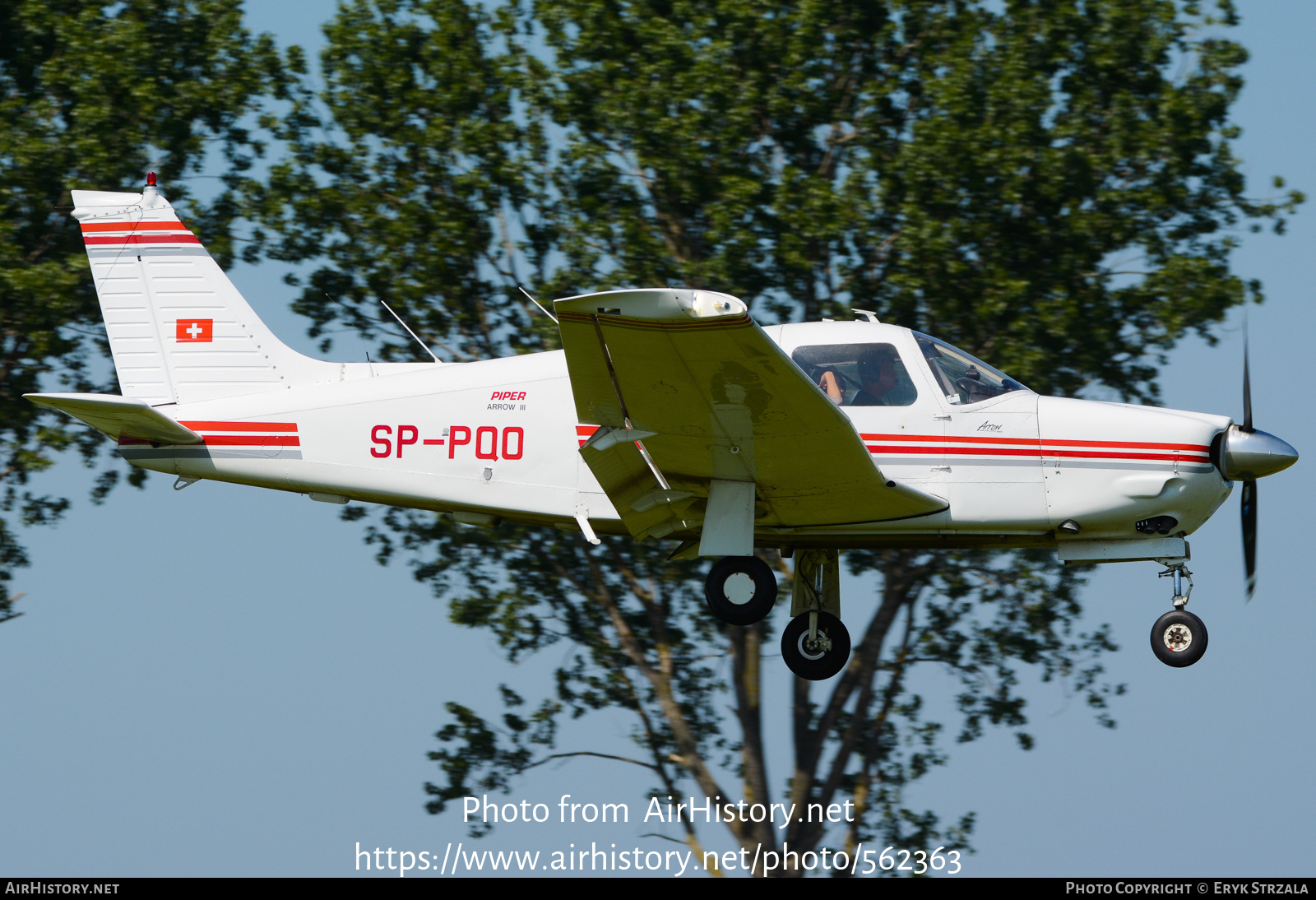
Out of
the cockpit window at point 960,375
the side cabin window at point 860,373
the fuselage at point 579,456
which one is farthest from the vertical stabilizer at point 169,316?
the cockpit window at point 960,375

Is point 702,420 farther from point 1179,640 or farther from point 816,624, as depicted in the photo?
point 1179,640

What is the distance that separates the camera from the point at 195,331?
468 inches

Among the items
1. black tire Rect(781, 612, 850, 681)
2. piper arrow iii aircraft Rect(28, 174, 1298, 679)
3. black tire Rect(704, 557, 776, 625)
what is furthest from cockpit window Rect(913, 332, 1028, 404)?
black tire Rect(781, 612, 850, 681)

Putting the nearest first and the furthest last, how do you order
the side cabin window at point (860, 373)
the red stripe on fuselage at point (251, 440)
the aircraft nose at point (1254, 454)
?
the aircraft nose at point (1254, 454) < the side cabin window at point (860, 373) < the red stripe on fuselage at point (251, 440)

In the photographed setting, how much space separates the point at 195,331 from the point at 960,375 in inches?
241

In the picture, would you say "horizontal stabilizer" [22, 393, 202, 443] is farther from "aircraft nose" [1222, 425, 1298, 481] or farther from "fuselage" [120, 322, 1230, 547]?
"aircraft nose" [1222, 425, 1298, 481]

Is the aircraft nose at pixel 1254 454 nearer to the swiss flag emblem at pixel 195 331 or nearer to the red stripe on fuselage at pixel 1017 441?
the red stripe on fuselage at pixel 1017 441

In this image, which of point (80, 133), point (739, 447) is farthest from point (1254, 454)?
point (80, 133)

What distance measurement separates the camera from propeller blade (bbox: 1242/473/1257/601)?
10766 mm

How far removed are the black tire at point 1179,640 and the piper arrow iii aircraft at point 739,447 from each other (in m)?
0.02

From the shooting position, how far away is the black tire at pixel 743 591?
33.4 ft

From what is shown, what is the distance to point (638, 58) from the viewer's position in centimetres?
1719

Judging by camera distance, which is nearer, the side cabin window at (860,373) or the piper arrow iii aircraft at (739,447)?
the piper arrow iii aircraft at (739,447)

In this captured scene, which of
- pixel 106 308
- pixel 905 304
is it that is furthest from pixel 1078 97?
pixel 106 308
